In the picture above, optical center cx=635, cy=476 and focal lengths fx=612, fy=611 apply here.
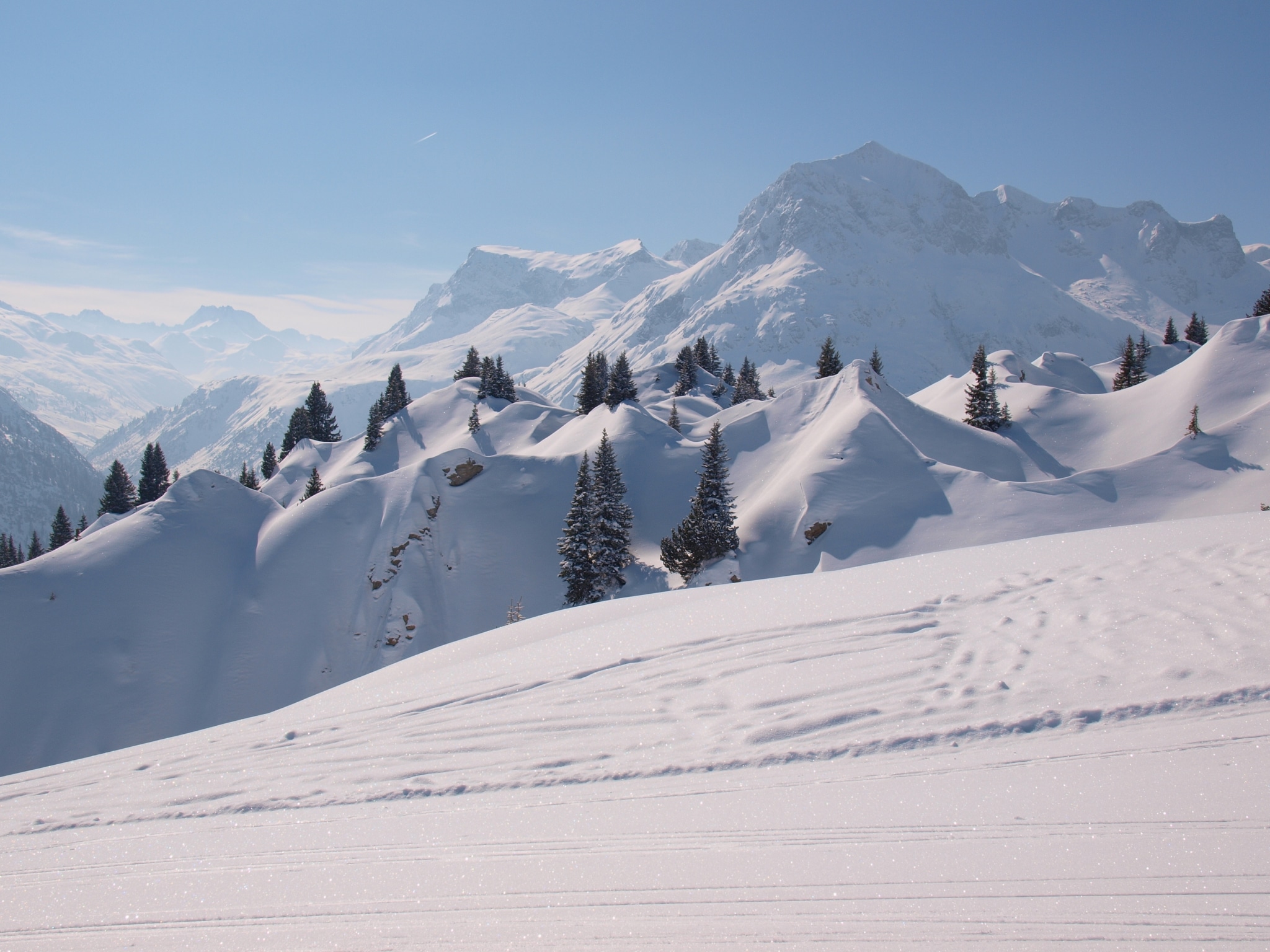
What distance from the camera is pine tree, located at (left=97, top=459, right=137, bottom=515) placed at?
52.7 metres

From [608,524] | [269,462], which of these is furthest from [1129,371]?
[269,462]

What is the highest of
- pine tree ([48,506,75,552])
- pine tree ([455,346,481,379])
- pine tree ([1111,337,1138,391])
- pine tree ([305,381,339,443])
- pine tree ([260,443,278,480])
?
pine tree ([455,346,481,379])

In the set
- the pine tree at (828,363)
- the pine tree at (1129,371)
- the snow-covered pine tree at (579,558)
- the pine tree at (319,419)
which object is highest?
the pine tree at (319,419)

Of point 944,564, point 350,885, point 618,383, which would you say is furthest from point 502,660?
point 618,383

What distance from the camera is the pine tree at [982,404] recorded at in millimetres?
44031

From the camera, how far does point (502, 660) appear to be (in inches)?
414

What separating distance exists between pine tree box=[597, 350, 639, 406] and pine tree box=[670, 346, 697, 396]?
33.7ft

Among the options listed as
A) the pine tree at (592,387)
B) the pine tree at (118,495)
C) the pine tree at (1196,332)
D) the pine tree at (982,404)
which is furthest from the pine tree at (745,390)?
the pine tree at (1196,332)

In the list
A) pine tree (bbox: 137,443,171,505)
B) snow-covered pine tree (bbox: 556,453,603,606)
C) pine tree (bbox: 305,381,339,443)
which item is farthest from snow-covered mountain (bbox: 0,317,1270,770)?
pine tree (bbox: 305,381,339,443)

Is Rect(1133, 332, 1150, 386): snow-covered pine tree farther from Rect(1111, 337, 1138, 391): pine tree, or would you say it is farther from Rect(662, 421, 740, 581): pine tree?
Rect(662, 421, 740, 581): pine tree

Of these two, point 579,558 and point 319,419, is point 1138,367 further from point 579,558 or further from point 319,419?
point 319,419

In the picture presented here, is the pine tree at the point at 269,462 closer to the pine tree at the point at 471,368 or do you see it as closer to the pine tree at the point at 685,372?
the pine tree at the point at 471,368

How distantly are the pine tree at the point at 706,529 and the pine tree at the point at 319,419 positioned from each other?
4796 cm

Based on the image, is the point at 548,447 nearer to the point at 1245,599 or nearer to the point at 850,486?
the point at 850,486
